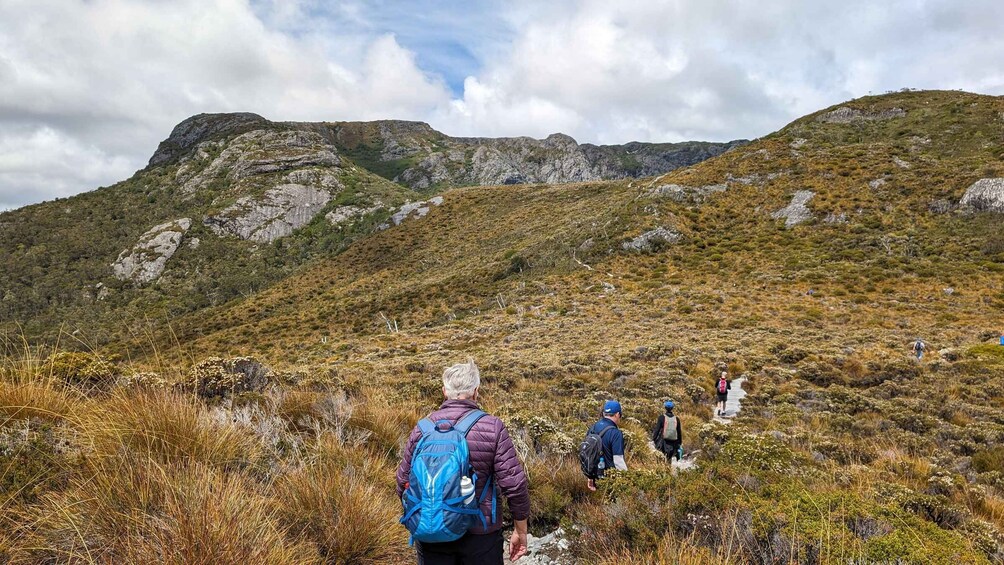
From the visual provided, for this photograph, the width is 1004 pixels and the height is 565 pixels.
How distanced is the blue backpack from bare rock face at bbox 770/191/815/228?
42.4 m

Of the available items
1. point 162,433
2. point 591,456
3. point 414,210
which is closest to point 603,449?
point 591,456

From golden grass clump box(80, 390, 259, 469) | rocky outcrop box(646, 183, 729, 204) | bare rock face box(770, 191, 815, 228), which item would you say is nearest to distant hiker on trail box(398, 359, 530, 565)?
golden grass clump box(80, 390, 259, 469)

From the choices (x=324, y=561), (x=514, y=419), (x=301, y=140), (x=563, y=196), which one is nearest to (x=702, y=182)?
(x=563, y=196)

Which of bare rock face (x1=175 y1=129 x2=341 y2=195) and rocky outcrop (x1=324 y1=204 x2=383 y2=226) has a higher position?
bare rock face (x1=175 y1=129 x2=341 y2=195)

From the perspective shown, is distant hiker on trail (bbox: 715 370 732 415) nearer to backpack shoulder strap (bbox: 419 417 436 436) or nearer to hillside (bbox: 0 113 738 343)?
backpack shoulder strap (bbox: 419 417 436 436)

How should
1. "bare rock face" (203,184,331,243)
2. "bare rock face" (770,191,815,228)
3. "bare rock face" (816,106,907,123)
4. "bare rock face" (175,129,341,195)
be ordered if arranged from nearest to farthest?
1. "bare rock face" (770,191,815,228)
2. "bare rock face" (816,106,907,123)
3. "bare rock face" (203,184,331,243)
4. "bare rock face" (175,129,341,195)

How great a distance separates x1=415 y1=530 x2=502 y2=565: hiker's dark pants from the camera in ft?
8.61

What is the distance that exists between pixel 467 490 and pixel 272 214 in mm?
105228

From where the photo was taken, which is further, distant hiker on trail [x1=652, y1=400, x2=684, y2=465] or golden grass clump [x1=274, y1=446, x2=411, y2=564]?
distant hiker on trail [x1=652, y1=400, x2=684, y2=465]

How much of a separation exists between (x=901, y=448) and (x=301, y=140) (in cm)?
13888

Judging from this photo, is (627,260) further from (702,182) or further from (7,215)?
(7,215)

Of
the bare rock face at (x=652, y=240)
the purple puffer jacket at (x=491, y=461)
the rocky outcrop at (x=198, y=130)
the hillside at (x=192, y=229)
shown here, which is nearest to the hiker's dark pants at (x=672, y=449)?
the purple puffer jacket at (x=491, y=461)

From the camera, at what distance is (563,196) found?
69250 mm

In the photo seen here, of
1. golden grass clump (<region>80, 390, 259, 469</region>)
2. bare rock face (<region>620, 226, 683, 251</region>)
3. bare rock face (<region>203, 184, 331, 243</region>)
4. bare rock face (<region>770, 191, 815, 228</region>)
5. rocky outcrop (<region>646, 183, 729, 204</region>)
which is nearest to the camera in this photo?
golden grass clump (<region>80, 390, 259, 469</region>)
